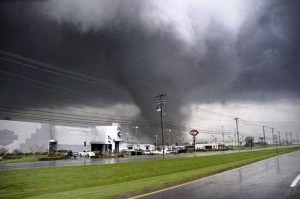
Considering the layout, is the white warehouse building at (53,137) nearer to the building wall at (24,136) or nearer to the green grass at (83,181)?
the building wall at (24,136)

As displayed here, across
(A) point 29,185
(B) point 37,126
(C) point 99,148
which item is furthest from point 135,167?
(C) point 99,148

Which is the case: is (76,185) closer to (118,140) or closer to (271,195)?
(271,195)

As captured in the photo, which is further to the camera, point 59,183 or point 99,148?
point 99,148

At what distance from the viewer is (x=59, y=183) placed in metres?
18.4

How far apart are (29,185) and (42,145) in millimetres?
83581

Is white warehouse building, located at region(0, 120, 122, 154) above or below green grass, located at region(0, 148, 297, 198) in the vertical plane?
above

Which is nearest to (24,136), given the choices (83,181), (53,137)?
(53,137)

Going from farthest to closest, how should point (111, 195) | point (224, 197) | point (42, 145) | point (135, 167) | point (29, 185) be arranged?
1. point (42, 145)
2. point (135, 167)
3. point (29, 185)
4. point (111, 195)
5. point (224, 197)

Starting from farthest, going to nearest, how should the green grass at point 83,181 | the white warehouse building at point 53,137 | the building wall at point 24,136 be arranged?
the white warehouse building at point 53,137 < the building wall at point 24,136 < the green grass at point 83,181

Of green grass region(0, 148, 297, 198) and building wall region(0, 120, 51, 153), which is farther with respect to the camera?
building wall region(0, 120, 51, 153)

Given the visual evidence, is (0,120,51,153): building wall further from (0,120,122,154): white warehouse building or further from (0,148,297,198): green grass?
(0,148,297,198): green grass

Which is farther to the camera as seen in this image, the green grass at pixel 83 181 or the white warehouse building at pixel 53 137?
the white warehouse building at pixel 53 137

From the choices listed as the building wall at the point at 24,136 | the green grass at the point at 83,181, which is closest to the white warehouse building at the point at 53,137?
the building wall at the point at 24,136

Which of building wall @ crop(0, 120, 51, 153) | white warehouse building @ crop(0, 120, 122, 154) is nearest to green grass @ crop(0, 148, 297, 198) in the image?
building wall @ crop(0, 120, 51, 153)
